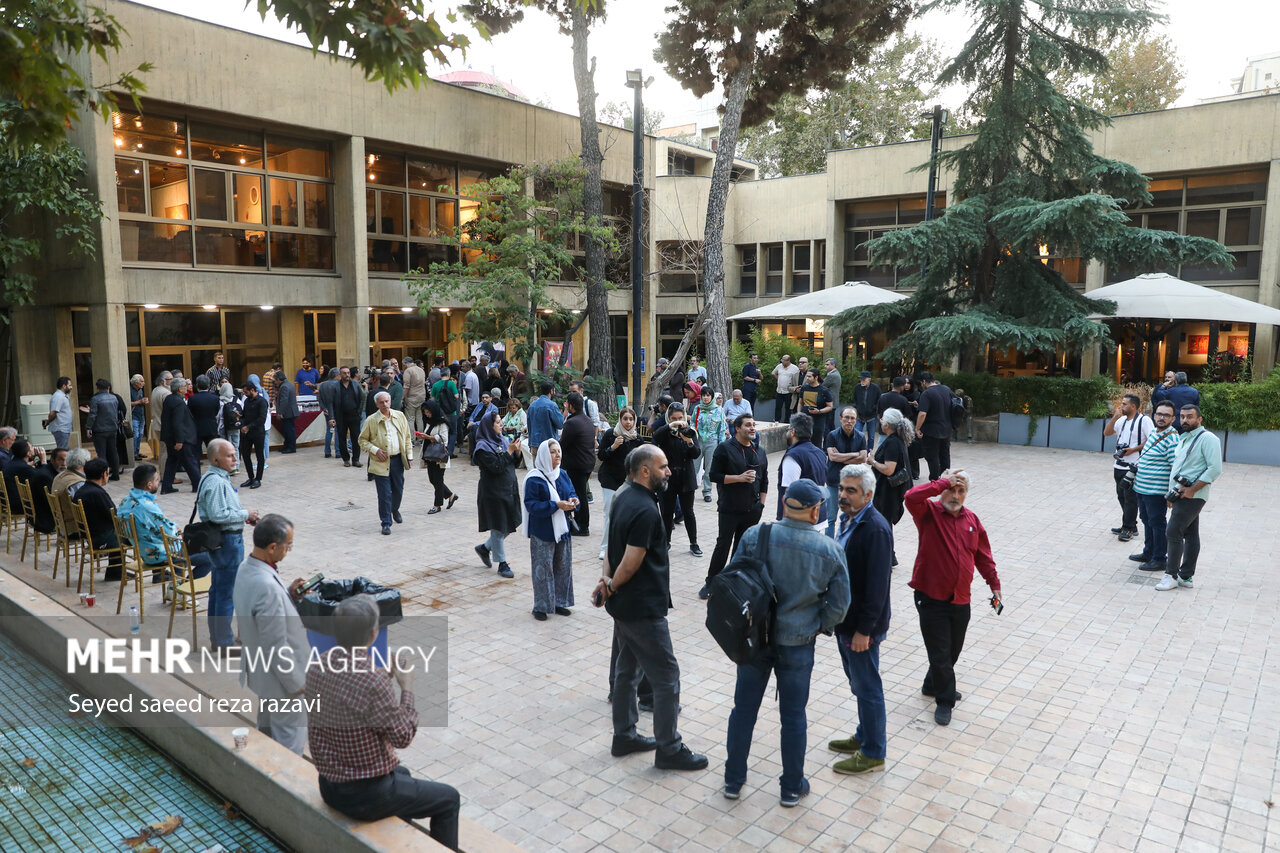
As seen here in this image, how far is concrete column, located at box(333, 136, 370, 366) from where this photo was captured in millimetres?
18906

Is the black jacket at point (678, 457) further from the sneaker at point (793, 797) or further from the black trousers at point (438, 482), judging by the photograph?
the sneaker at point (793, 797)

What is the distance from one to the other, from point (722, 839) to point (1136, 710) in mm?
3419

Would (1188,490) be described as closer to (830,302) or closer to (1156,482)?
(1156,482)

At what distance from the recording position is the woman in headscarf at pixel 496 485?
8867mm

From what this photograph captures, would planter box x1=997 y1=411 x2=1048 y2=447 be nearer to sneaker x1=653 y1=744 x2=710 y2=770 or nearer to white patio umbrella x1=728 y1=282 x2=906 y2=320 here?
white patio umbrella x1=728 y1=282 x2=906 y2=320

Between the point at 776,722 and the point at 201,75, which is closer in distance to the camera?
the point at 776,722

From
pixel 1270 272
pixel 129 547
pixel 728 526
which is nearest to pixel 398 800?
pixel 728 526

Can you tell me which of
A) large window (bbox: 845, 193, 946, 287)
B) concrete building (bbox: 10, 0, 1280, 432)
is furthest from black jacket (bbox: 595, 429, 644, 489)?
large window (bbox: 845, 193, 946, 287)

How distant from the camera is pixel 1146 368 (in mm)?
23031

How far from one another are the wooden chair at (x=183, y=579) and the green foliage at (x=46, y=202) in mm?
9513

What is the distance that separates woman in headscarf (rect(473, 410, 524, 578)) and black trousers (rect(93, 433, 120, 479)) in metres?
8.09

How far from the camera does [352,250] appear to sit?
19156 millimetres

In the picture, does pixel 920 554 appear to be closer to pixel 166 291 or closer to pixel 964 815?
pixel 964 815

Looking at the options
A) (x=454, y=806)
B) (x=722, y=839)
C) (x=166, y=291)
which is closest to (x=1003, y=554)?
(x=722, y=839)
